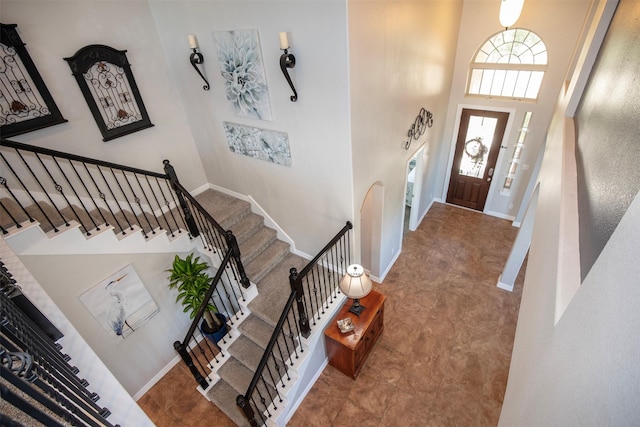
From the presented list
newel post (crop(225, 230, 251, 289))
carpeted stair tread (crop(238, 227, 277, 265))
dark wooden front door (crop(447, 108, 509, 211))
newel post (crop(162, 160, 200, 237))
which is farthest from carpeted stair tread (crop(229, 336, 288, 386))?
dark wooden front door (crop(447, 108, 509, 211))

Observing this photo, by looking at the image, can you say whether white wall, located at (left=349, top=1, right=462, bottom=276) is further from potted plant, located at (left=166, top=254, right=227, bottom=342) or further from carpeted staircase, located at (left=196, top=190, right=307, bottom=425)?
potted plant, located at (left=166, top=254, right=227, bottom=342)

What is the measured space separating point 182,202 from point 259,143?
1.30 metres

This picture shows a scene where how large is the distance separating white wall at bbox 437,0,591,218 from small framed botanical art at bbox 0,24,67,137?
6.18 metres

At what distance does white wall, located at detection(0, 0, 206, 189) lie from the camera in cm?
320

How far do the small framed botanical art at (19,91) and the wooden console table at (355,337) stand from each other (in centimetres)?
413

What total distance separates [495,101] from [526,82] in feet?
1.73

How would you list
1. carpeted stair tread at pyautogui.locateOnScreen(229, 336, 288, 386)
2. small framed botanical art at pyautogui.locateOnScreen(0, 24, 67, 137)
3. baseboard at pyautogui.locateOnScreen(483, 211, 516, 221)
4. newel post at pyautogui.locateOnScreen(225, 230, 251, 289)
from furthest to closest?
baseboard at pyautogui.locateOnScreen(483, 211, 516, 221), carpeted stair tread at pyautogui.locateOnScreen(229, 336, 288, 386), newel post at pyautogui.locateOnScreen(225, 230, 251, 289), small framed botanical art at pyautogui.locateOnScreen(0, 24, 67, 137)

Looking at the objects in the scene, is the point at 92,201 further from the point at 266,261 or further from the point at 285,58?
the point at 285,58

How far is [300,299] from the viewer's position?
10.5 ft

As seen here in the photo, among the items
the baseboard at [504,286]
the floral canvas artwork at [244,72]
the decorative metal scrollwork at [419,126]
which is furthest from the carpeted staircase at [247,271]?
the baseboard at [504,286]

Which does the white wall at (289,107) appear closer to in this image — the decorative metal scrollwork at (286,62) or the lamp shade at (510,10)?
the decorative metal scrollwork at (286,62)

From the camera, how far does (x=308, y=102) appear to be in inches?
126

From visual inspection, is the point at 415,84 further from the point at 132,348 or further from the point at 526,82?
the point at 132,348

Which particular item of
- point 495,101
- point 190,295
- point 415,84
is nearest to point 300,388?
point 190,295
